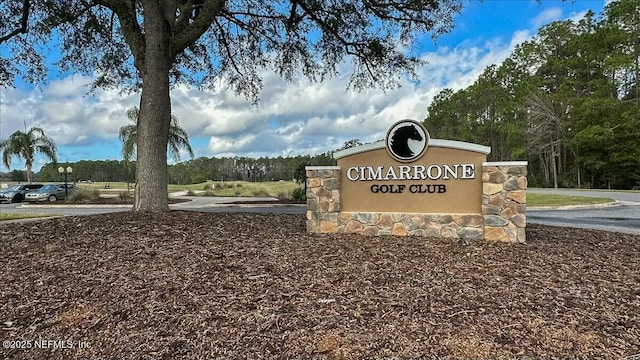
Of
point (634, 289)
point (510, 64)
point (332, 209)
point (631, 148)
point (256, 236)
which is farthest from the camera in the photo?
point (510, 64)

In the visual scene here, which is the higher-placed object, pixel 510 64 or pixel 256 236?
pixel 510 64

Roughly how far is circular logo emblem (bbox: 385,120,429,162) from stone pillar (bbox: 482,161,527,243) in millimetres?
947

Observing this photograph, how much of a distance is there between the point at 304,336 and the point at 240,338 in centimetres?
46

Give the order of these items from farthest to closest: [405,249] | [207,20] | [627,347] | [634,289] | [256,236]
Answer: [207,20]
[256,236]
[405,249]
[634,289]
[627,347]

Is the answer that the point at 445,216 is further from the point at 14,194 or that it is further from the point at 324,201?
the point at 14,194

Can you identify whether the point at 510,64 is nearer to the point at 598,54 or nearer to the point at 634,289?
the point at 598,54

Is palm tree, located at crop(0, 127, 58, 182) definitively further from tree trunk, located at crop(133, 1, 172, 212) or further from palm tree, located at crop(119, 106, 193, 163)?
tree trunk, located at crop(133, 1, 172, 212)

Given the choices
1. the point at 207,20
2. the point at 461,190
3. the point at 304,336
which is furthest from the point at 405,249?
the point at 207,20

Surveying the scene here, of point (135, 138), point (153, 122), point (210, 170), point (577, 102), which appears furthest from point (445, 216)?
point (210, 170)

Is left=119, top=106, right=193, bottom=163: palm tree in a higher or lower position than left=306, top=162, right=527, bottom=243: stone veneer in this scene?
higher

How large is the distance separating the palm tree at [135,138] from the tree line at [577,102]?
2587 cm

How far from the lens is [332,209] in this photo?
21.1 ft

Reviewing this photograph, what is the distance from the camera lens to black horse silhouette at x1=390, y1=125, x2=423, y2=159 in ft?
20.2

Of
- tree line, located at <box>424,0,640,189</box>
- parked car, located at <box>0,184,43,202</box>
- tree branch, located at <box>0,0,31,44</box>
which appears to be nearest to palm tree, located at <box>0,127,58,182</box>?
parked car, located at <box>0,184,43,202</box>
